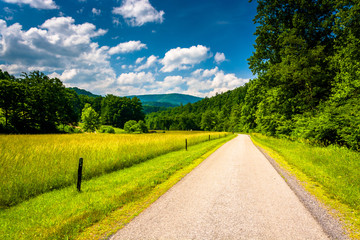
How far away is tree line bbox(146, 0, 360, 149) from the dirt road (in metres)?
11.0

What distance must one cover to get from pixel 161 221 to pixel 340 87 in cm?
1936

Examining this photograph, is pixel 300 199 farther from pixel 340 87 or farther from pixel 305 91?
pixel 305 91

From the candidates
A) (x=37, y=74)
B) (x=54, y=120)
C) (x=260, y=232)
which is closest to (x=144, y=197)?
(x=260, y=232)

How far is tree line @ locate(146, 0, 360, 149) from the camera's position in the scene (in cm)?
1350

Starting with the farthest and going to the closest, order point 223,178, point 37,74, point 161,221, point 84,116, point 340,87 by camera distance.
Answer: point 84,116, point 37,74, point 340,87, point 223,178, point 161,221

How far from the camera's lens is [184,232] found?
3268 mm

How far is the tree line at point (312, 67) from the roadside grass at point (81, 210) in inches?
557

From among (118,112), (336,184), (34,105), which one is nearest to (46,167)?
(336,184)

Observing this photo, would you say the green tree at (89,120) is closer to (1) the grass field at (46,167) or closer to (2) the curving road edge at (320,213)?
(1) the grass field at (46,167)

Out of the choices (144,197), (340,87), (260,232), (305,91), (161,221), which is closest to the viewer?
(260,232)

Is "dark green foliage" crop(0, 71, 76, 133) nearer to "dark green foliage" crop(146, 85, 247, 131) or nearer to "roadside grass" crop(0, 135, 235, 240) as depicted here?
"roadside grass" crop(0, 135, 235, 240)

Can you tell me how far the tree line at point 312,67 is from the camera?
13.5 metres

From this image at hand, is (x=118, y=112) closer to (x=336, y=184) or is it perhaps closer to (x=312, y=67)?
(x=312, y=67)

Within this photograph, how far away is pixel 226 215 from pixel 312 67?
63.1ft
